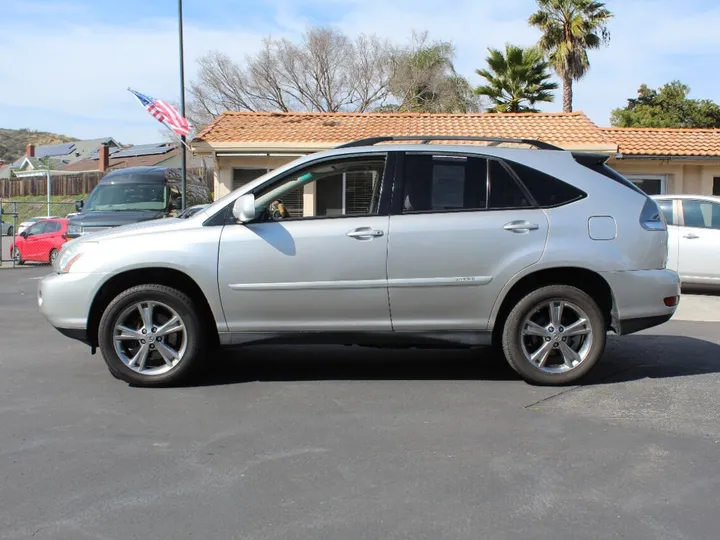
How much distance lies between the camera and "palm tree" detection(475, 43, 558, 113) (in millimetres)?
26812

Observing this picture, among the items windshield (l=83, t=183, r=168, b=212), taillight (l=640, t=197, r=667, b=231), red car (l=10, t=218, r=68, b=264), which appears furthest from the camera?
red car (l=10, t=218, r=68, b=264)

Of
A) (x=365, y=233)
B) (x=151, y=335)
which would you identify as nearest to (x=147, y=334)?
(x=151, y=335)

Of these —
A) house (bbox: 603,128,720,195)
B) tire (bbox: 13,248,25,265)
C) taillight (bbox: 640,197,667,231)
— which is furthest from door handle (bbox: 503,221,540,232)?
tire (bbox: 13,248,25,265)

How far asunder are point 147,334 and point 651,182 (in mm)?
16867

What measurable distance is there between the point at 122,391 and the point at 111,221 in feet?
27.2

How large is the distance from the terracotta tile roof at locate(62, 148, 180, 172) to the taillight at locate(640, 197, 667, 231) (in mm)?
41968

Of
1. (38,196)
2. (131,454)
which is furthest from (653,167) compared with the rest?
(38,196)

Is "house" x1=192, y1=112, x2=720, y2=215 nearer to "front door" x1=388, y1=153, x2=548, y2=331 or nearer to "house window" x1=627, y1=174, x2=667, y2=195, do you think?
"house window" x1=627, y1=174, x2=667, y2=195

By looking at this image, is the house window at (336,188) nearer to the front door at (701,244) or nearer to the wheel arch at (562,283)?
the wheel arch at (562,283)

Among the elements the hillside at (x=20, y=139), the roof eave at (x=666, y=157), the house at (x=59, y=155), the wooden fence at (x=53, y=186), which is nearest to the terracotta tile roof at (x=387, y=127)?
the roof eave at (x=666, y=157)

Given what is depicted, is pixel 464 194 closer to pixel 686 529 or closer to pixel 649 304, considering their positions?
pixel 649 304

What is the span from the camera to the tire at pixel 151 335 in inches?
210

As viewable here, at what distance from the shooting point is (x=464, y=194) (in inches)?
214

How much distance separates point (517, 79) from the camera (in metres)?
27.0
